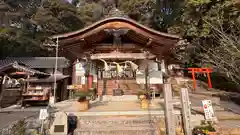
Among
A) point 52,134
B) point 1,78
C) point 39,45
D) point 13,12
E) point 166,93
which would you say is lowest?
point 52,134

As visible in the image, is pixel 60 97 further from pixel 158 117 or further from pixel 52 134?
pixel 158 117

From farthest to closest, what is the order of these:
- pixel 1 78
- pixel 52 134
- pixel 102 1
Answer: pixel 102 1 → pixel 1 78 → pixel 52 134

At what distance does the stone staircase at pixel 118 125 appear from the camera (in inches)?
200

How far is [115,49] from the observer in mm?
10539

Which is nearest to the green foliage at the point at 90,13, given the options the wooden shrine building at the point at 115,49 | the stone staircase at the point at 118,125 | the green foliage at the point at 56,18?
the green foliage at the point at 56,18

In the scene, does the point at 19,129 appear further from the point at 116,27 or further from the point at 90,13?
the point at 90,13

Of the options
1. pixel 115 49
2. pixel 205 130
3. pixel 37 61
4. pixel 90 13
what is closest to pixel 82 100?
pixel 205 130

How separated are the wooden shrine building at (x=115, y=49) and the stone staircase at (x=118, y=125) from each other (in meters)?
4.77

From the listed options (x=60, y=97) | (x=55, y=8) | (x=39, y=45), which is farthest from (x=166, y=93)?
(x=55, y=8)

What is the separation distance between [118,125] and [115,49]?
6082mm

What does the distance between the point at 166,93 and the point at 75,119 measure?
346cm

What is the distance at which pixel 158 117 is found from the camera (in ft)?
18.7

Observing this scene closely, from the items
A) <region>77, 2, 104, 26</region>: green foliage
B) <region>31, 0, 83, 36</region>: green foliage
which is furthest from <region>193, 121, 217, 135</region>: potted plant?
<region>77, 2, 104, 26</region>: green foliage

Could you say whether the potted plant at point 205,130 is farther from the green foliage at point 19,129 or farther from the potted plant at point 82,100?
the green foliage at point 19,129
